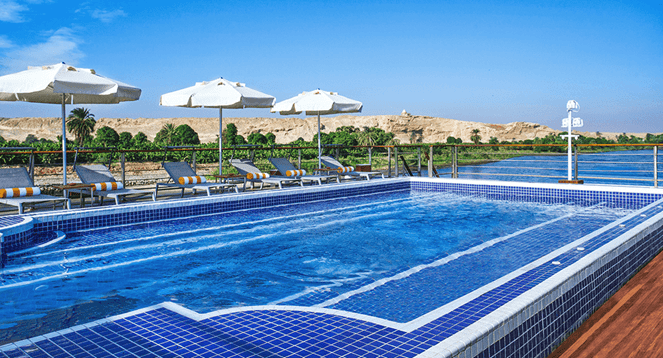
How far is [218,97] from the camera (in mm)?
7684

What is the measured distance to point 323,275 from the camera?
3.76 m

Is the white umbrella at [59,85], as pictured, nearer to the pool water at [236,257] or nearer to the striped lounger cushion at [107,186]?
the striped lounger cushion at [107,186]

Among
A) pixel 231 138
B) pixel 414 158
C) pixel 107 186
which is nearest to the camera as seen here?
pixel 107 186

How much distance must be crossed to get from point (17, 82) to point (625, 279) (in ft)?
21.6

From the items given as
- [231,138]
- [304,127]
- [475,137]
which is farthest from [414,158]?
[304,127]

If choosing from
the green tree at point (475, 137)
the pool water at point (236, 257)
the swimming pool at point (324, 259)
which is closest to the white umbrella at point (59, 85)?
the swimming pool at point (324, 259)

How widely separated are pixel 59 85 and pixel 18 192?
1.33m

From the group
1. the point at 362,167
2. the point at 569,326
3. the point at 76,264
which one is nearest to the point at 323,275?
the point at 569,326

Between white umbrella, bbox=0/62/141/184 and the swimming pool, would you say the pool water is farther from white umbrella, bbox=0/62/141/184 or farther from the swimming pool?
white umbrella, bbox=0/62/141/184

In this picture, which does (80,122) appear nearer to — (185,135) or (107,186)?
(185,135)

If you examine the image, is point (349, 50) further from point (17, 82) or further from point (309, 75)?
point (17, 82)

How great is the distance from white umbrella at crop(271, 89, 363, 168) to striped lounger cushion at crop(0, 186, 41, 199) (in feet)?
15.6

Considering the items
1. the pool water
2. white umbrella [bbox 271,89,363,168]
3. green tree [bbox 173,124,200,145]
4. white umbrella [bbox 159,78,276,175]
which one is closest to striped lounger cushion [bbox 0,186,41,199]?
the pool water

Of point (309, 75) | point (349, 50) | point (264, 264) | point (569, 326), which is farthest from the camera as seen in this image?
point (309, 75)
